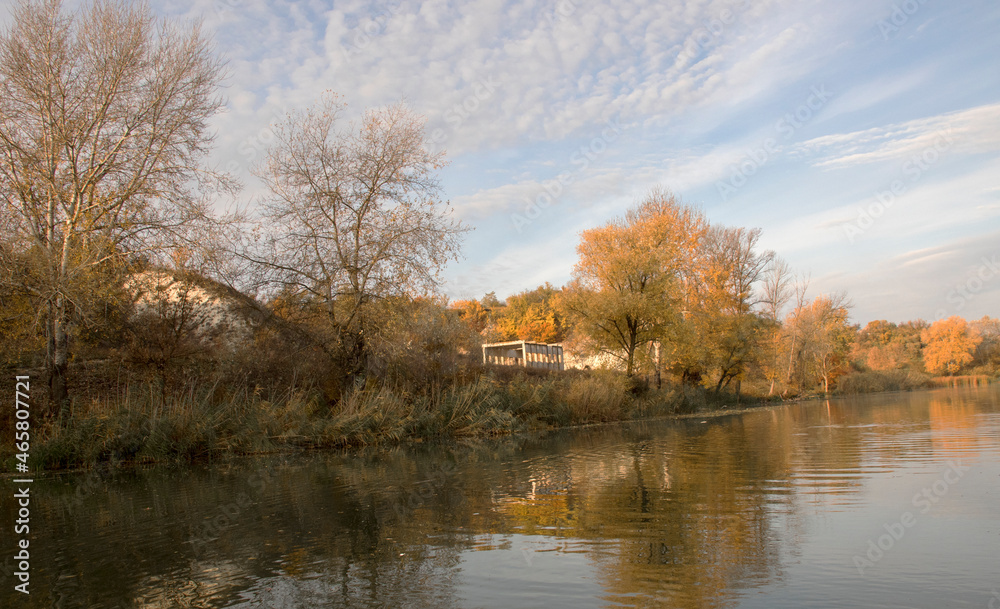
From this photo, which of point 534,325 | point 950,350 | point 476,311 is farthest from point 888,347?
point 476,311

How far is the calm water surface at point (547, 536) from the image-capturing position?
4.21 m

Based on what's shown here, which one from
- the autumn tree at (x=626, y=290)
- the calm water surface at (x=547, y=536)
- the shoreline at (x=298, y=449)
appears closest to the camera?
the calm water surface at (x=547, y=536)

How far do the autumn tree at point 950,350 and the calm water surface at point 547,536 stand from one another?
237 ft

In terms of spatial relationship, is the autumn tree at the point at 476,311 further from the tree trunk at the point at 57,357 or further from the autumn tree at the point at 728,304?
the tree trunk at the point at 57,357

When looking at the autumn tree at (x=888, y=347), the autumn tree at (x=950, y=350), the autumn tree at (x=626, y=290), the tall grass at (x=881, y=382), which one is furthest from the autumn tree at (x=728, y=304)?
the autumn tree at (x=950, y=350)

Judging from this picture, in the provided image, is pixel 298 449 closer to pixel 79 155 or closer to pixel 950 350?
pixel 79 155

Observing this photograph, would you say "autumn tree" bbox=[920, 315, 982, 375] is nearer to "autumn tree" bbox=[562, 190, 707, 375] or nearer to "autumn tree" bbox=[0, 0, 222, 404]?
"autumn tree" bbox=[562, 190, 707, 375]

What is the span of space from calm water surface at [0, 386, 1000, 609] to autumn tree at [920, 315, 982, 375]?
237 feet

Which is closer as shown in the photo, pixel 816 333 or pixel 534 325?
pixel 816 333

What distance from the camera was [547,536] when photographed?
5816 mm

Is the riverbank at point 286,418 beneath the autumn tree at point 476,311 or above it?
beneath

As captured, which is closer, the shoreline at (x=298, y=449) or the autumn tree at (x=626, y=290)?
the shoreline at (x=298, y=449)

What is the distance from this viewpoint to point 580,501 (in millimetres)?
7449

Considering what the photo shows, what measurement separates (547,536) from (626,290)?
27002 mm
